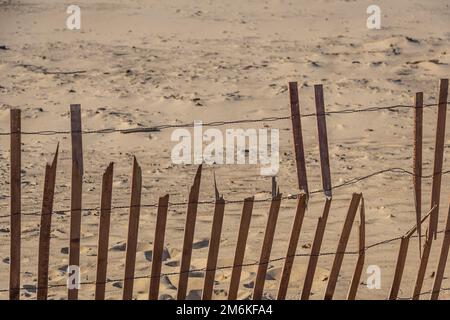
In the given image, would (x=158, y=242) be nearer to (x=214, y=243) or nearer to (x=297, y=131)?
(x=214, y=243)

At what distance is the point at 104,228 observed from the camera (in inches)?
Answer: 173

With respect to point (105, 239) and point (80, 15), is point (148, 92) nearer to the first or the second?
point (80, 15)

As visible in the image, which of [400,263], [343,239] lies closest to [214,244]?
[343,239]

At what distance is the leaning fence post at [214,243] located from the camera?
4312mm

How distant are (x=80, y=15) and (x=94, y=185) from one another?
6581 mm

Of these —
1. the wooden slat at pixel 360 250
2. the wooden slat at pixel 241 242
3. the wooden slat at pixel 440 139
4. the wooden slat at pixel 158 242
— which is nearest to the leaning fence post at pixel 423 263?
the wooden slat at pixel 440 139

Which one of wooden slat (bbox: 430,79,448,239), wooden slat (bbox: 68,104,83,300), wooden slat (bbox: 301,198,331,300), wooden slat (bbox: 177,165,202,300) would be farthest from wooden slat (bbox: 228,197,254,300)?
wooden slat (bbox: 430,79,448,239)

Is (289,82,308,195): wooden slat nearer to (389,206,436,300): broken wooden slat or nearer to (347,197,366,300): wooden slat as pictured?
(347,197,366,300): wooden slat

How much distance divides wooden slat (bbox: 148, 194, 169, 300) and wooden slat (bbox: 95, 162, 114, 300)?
0.20m

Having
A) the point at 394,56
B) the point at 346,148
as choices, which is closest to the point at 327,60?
the point at 394,56

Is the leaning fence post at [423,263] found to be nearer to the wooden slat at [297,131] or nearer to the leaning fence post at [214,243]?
the wooden slat at [297,131]

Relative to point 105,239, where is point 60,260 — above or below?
below

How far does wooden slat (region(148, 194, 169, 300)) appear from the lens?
4.30m
